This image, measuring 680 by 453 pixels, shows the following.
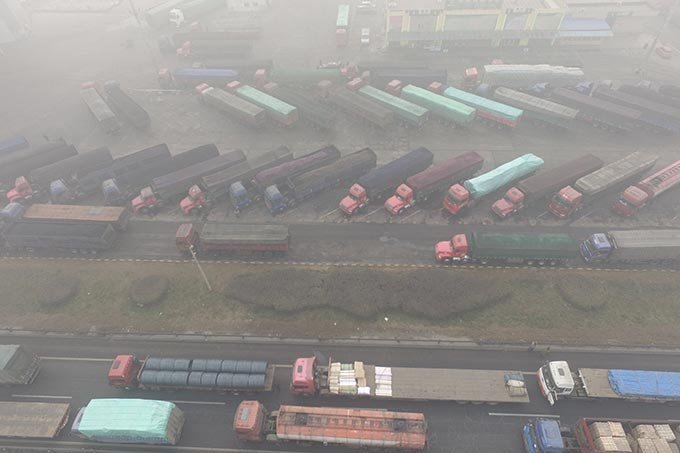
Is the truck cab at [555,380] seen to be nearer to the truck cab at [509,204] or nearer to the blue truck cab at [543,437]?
the blue truck cab at [543,437]

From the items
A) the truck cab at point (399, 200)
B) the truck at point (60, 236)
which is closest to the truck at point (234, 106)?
the truck at point (60, 236)

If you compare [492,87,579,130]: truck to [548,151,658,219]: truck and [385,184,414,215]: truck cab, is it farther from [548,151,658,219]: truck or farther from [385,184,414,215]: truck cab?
[385,184,414,215]: truck cab

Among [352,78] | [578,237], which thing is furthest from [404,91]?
[578,237]

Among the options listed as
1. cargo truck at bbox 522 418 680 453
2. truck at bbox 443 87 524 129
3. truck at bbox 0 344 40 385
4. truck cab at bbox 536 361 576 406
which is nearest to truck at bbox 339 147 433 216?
truck at bbox 443 87 524 129

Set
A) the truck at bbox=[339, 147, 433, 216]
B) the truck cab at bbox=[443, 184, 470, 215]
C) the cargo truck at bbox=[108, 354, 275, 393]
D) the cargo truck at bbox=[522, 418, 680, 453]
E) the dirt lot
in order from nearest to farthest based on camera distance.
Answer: the cargo truck at bbox=[522, 418, 680, 453] < the cargo truck at bbox=[108, 354, 275, 393] < the dirt lot < the truck cab at bbox=[443, 184, 470, 215] < the truck at bbox=[339, 147, 433, 216]

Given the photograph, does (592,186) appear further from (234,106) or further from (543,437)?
(234,106)
